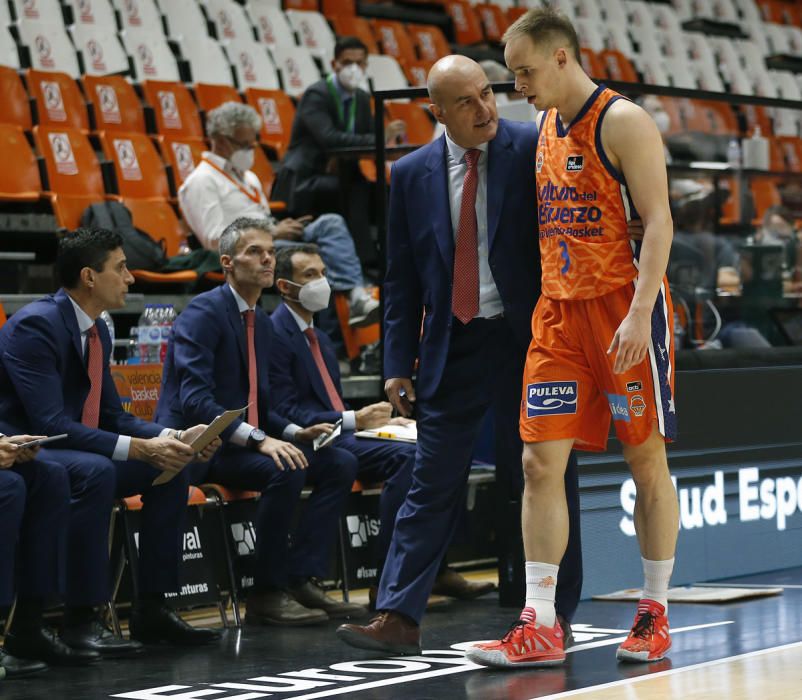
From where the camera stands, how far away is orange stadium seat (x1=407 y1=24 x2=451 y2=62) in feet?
41.3

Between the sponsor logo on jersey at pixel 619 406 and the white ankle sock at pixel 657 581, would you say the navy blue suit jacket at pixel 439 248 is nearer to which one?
the sponsor logo on jersey at pixel 619 406

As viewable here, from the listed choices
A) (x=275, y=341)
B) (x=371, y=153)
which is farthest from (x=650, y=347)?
(x=371, y=153)

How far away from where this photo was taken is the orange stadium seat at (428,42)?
12.6 metres

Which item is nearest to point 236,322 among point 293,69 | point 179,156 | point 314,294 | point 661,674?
point 314,294

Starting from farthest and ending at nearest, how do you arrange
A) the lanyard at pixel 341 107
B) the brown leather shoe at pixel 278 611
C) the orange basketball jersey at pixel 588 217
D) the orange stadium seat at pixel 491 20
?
the orange stadium seat at pixel 491 20 → the lanyard at pixel 341 107 → the brown leather shoe at pixel 278 611 → the orange basketball jersey at pixel 588 217

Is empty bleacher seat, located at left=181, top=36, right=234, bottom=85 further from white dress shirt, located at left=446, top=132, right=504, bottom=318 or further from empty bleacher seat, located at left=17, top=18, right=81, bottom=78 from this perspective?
white dress shirt, located at left=446, top=132, right=504, bottom=318

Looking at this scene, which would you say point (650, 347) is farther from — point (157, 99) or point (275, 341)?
point (157, 99)

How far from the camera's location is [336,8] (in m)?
12.5

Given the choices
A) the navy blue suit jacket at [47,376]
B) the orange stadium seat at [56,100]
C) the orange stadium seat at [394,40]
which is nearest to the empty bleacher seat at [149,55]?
the orange stadium seat at [56,100]

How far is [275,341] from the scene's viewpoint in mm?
5465

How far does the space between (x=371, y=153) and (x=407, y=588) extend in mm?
3586

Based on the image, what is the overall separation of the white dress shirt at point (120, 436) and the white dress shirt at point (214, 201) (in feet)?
8.76

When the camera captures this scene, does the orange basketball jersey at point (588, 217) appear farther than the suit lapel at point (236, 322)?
No

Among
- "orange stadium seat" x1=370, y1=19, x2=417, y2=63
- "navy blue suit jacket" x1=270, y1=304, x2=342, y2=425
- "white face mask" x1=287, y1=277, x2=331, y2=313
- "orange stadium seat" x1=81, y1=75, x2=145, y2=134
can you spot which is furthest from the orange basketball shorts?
"orange stadium seat" x1=370, y1=19, x2=417, y2=63
